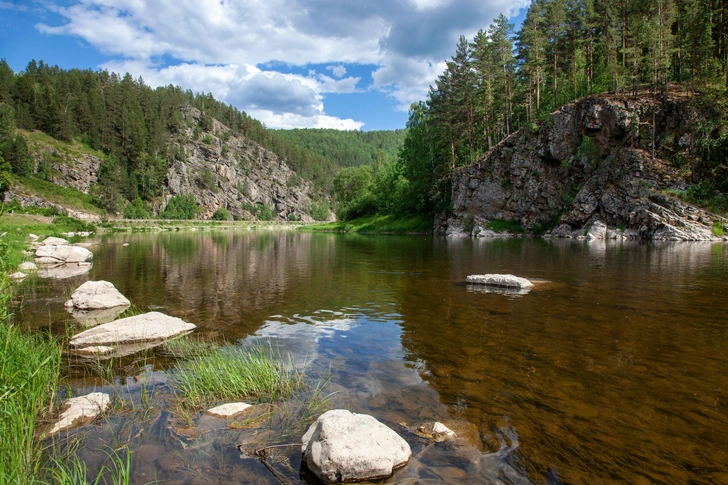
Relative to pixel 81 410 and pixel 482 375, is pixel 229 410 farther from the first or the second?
pixel 482 375

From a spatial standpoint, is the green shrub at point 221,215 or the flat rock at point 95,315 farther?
the green shrub at point 221,215

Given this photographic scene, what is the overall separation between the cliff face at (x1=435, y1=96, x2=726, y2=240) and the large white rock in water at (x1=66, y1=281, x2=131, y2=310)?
55.9m

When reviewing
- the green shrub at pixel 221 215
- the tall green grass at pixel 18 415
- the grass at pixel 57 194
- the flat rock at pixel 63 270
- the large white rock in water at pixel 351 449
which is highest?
the grass at pixel 57 194

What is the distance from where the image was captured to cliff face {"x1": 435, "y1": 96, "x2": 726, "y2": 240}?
5062cm

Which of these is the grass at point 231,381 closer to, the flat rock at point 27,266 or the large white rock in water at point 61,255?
the flat rock at point 27,266

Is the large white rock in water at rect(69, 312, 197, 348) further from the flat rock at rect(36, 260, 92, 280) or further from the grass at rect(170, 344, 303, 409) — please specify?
the flat rock at rect(36, 260, 92, 280)

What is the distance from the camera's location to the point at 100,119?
154875 mm

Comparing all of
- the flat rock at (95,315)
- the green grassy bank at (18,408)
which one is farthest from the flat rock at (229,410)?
the flat rock at (95,315)

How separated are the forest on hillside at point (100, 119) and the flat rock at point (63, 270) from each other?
349ft

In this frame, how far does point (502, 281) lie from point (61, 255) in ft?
106

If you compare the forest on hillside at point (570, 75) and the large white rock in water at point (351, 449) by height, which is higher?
the forest on hillside at point (570, 75)

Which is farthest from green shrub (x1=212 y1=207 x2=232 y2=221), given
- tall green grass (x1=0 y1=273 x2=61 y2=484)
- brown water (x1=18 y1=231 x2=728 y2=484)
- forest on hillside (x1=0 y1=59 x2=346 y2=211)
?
tall green grass (x1=0 y1=273 x2=61 y2=484)

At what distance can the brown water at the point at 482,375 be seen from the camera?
575 centimetres

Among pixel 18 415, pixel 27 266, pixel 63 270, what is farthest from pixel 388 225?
pixel 18 415
